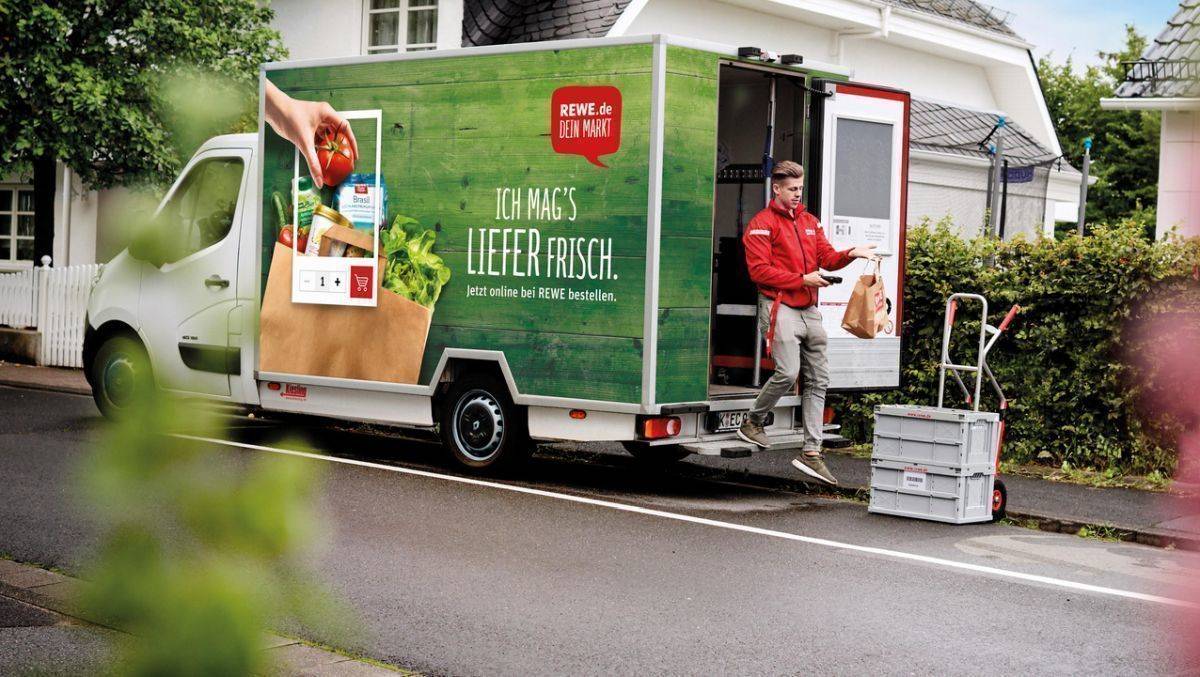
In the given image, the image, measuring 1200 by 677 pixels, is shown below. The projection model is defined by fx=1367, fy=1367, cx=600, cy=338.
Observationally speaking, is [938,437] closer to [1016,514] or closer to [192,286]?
[1016,514]

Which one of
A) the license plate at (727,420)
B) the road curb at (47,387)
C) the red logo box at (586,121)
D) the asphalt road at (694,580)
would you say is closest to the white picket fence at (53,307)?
the road curb at (47,387)

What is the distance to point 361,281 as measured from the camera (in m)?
10.5

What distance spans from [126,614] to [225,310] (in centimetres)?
31

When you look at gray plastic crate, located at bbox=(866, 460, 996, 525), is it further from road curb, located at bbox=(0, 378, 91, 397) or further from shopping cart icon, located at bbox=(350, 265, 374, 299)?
road curb, located at bbox=(0, 378, 91, 397)

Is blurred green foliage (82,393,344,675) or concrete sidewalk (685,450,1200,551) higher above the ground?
blurred green foliage (82,393,344,675)

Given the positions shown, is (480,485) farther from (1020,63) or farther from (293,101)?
(1020,63)

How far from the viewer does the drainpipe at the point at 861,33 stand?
68.7 ft

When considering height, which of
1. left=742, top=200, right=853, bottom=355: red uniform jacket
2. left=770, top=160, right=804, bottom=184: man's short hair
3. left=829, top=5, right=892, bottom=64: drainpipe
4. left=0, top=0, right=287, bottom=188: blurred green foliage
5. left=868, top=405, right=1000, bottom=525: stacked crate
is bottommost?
left=868, top=405, right=1000, bottom=525: stacked crate

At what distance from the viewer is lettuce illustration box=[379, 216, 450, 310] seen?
1017cm

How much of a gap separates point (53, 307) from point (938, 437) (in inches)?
546

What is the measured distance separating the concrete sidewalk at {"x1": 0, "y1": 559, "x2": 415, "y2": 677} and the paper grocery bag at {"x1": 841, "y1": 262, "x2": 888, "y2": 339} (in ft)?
19.2

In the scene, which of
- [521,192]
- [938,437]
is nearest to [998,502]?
[938,437]

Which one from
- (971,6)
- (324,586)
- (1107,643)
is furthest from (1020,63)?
(324,586)

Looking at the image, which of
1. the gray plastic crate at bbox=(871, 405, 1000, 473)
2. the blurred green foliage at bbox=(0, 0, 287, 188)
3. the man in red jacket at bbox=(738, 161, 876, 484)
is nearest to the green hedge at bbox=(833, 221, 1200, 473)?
the gray plastic crate at bbox=(871, 405, 1000, 473)
